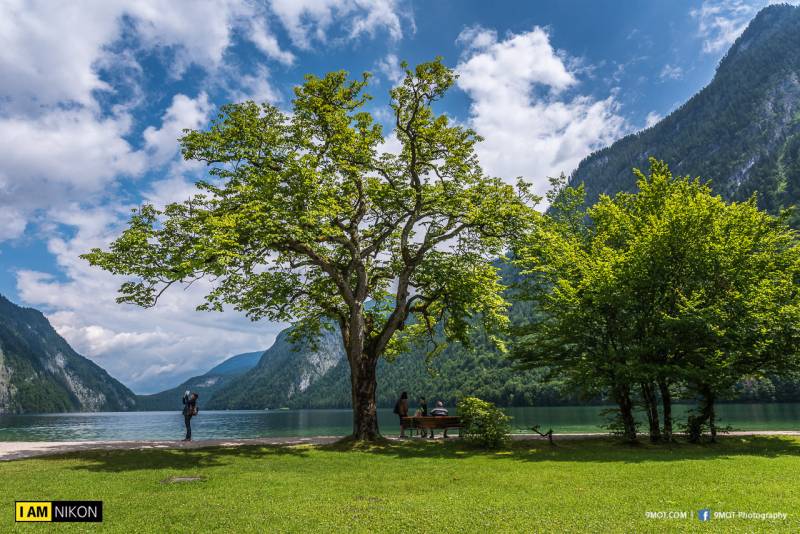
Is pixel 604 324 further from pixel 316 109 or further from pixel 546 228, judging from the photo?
pixel 316 109

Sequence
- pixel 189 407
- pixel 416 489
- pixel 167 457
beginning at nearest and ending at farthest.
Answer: pixel 416 489 → pixel 167 457 → pixel 189 407

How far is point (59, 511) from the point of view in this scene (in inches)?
421

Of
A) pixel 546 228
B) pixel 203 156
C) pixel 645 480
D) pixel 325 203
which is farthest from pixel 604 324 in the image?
pixel 203 156

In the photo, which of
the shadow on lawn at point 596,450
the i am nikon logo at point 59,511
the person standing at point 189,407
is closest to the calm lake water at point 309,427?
the shadow on lawn at point 596,450

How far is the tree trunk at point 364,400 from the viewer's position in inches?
953

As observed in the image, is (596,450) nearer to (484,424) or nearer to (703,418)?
(484,424)

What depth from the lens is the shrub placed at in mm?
21859

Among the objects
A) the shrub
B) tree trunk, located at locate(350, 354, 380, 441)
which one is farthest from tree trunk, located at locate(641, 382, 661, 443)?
tree trunk, located at locate(350, 354, 380, 441)

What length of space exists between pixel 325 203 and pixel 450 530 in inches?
628

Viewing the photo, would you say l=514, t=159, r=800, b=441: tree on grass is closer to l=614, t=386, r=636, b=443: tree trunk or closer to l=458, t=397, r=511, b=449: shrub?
l=614, t=386, r=636, b=443: tree trunk

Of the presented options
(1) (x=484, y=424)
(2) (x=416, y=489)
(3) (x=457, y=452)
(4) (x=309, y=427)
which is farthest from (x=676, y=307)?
(4) (x=309, y=427)

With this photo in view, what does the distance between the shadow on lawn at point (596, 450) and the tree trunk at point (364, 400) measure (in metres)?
1.25

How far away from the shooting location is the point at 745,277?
2253 cm

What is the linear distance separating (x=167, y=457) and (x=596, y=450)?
17.4 metres
